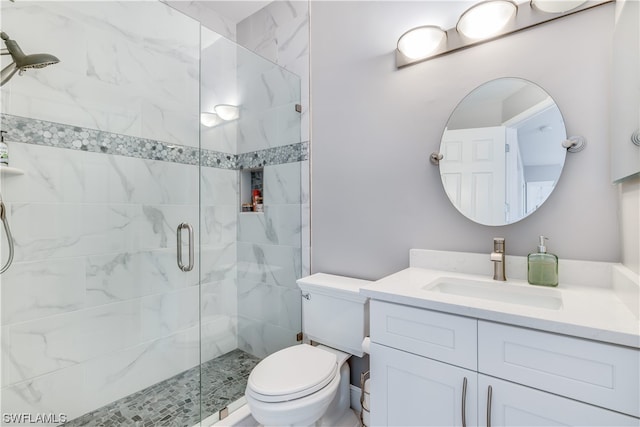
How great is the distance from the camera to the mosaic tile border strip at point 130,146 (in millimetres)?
1493

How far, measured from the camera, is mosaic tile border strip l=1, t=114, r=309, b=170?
1493mm

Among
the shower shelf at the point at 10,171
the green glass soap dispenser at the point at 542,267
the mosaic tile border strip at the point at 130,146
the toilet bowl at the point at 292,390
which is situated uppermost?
the mosaic tile border strip at the point at 130,146

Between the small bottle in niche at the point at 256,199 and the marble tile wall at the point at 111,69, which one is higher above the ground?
the marble tile wall at the point at 111,69

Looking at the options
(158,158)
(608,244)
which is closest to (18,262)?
(158,158)

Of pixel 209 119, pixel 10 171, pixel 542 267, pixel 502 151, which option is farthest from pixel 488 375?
pixel 10 171

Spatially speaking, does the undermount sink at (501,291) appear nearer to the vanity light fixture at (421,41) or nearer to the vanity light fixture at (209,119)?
the vanity light fixture at (421,41)

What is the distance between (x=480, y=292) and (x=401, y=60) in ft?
3.90

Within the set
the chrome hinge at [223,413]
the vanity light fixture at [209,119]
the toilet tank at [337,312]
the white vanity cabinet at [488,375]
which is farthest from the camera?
the vanity light fixture at [209,119]

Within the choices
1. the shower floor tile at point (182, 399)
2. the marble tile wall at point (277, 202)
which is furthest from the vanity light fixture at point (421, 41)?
the shower floor tile at point (182, 399)

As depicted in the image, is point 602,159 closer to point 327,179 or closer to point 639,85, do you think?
point 639,85

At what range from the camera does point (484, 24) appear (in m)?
1.28

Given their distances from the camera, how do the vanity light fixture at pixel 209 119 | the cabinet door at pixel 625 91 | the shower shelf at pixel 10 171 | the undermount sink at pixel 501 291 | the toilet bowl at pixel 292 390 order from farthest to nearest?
the vanity light fixture at pixel 209 119 < the shower shelf at pixel 10 171 < the toilet bowl at pixel 292 390 < the undermount sink at pixel 501 291 < the cabinet door at pixel 625 91

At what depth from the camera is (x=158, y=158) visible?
6.44ft

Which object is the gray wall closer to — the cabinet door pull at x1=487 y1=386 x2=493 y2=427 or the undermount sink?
the undermount sink
